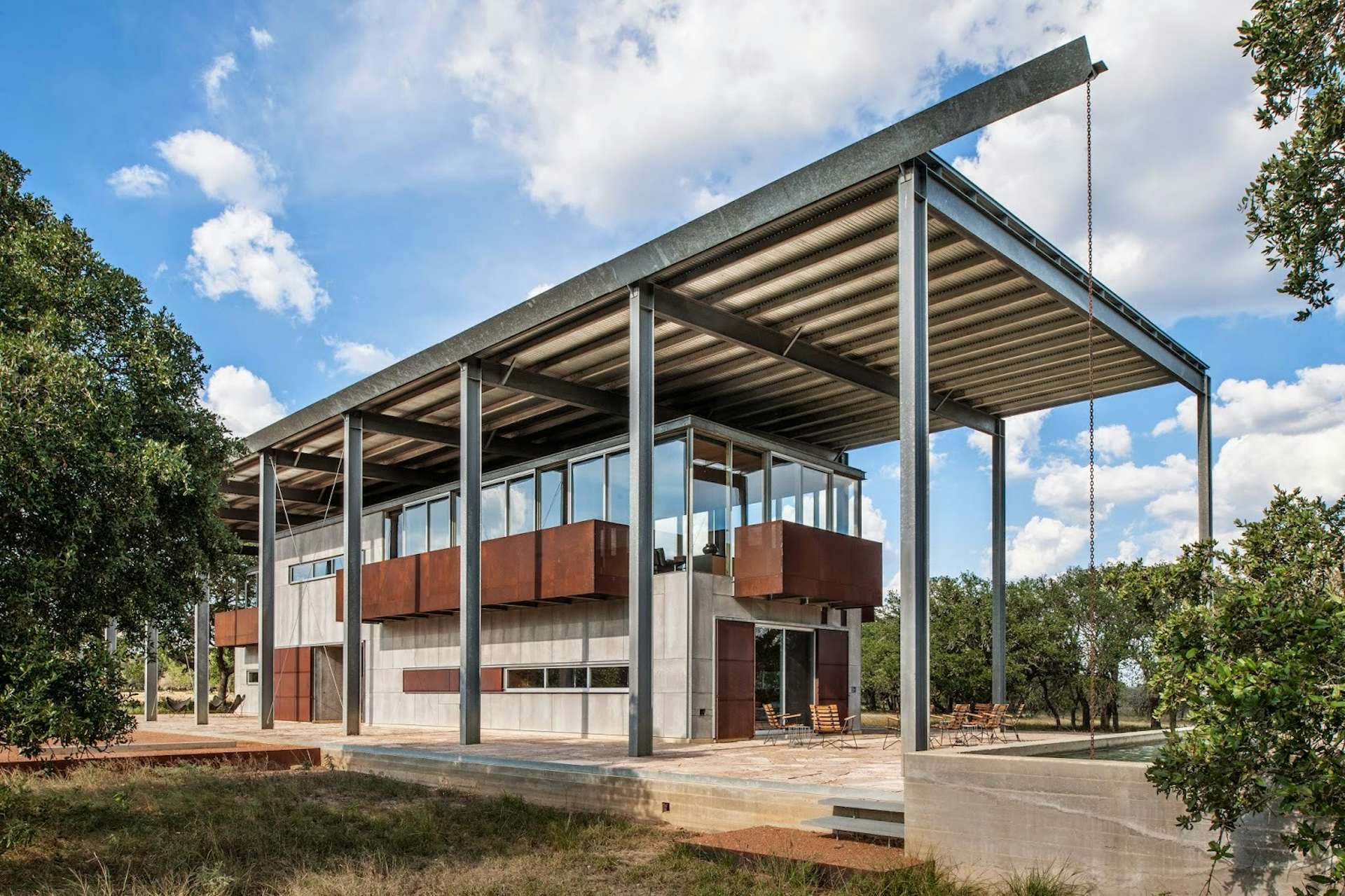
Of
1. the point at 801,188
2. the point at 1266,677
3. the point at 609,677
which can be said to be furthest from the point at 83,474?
the point at 609,677

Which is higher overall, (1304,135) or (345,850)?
(1304,135)

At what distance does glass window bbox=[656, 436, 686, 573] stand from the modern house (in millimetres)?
59

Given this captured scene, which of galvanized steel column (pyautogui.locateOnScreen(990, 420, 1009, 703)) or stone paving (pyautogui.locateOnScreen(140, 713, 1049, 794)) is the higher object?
galvanized steel column (pyautogui.locateOnScreen(990, 420, 1009, 703))

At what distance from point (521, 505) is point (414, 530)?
4846mm

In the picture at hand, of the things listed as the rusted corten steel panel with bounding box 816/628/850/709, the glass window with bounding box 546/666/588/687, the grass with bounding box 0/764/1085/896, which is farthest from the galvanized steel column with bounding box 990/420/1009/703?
the grass with bounding box 0/764/1085/896

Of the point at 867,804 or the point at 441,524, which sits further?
the point at 441,524

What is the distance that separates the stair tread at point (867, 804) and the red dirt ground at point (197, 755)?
38.4 feet

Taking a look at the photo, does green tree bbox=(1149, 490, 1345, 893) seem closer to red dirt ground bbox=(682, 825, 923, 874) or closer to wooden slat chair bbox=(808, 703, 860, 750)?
red dirt ground bbox=(682, 825, 923, 874)

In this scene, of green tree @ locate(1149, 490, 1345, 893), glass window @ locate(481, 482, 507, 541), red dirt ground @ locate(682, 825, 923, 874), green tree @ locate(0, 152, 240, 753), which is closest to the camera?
green tree @ locate(1149, 490, 1345, 893)

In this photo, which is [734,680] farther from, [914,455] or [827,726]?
[914,455]

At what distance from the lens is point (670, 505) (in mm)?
20125

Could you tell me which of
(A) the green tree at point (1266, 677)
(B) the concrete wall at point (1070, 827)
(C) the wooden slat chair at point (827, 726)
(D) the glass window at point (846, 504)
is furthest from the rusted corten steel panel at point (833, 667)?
(A) the green tree at point (1266, 677)

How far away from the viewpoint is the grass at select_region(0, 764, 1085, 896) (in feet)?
29.0

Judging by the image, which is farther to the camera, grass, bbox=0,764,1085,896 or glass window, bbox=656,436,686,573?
glass window, bbox=656,436,686,573
